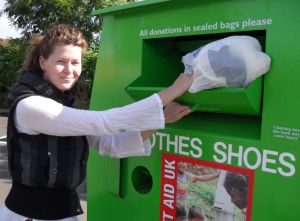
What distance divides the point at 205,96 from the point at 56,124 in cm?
59

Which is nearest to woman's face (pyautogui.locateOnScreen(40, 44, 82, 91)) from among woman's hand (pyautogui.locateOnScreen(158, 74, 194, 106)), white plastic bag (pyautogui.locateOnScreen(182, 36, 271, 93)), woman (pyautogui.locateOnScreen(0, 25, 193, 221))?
woman (pyautogui.locateOnScreen(0, 25, 193, 221))

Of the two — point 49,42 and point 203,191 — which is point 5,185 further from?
point 203,191

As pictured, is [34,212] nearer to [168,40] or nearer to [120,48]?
[120,48]

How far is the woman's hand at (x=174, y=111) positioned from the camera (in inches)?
66.2

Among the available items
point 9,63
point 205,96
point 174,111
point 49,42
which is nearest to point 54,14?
point 9,63

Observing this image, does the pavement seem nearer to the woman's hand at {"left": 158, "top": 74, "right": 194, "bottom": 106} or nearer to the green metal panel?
the green metal panel

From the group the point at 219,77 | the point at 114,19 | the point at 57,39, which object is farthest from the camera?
the point at 114,19

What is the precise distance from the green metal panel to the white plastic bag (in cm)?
4

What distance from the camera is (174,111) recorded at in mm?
1711

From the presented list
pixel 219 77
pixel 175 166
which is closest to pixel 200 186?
pixel 175 166

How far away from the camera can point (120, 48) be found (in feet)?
6.84

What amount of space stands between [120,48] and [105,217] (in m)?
0.92

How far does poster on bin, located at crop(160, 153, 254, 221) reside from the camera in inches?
62.3

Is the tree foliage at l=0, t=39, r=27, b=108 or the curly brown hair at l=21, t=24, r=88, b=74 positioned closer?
the curly brown hair at l=21, t=24, r=88, b=74
